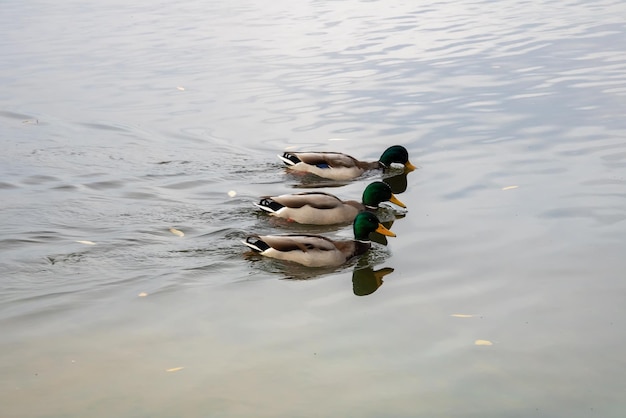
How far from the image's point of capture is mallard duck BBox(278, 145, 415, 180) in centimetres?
1192

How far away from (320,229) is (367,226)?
112 centimetres

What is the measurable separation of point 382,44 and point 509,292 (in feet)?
44.0

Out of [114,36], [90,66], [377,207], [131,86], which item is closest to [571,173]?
[377,207]

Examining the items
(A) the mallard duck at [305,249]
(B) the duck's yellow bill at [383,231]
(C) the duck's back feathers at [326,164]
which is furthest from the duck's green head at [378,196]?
(A) the mallard duck at [305,249]

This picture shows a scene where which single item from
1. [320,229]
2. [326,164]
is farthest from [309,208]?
[326,164]

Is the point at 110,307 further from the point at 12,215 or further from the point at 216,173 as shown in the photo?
the point at 216,173

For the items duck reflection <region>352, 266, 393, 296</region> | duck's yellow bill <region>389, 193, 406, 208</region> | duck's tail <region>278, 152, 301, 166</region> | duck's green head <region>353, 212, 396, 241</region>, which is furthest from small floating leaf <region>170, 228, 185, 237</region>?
duck's tail <region>278, 152, 301, 166</region>

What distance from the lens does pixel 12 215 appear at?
10.4 m

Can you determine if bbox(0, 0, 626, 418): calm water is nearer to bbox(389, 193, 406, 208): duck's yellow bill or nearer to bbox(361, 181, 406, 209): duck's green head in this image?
bbox(389, 193, 406, 208): duck's yellow bill

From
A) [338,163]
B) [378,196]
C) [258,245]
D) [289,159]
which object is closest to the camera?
[258,245]

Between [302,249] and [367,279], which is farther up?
[302,249]

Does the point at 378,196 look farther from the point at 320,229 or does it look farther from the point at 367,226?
the point at 367,226

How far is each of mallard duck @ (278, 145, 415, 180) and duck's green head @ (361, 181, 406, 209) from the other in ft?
3.94

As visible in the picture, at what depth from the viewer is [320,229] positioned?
10.4m
